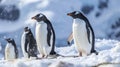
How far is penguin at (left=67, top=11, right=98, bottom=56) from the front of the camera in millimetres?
9672

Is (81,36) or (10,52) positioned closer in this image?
(81,36)

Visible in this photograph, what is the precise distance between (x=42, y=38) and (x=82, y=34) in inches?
36.2

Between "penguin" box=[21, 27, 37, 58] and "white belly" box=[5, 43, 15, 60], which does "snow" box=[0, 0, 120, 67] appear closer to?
"white belly" box=[5, 43, 15, 60]

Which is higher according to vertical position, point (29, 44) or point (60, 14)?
point (60, 14)

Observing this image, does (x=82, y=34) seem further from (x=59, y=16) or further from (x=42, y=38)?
(x=59, y=16)

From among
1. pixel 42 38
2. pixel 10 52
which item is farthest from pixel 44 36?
pixel 10 52

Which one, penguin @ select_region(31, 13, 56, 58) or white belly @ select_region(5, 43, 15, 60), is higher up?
penguin @ select_region(31, 13, 56, 58)

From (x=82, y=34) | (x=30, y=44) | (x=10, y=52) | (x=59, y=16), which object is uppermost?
(x=59, y=16)

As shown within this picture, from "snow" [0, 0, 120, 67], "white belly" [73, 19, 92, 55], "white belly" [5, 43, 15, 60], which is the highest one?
"snow" [0, 0, 120, 67]

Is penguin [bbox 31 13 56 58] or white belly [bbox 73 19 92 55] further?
penguin [bbox 31 13 56 58]

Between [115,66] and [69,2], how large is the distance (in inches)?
1439

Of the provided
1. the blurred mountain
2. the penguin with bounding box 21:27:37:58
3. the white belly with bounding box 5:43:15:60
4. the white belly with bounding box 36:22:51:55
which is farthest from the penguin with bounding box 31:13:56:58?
the blurred mountain

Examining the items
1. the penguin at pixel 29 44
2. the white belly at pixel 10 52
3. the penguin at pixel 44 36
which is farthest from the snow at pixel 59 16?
the penguin at pixel 44 36

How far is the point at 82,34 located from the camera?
9766 millimetres
